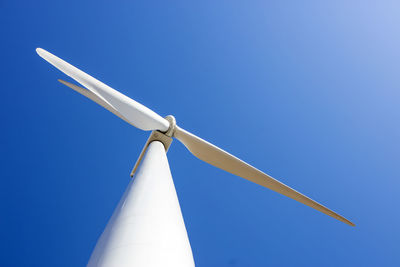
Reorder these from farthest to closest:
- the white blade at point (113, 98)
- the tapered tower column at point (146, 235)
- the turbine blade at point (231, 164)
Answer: the turbine blade at point (231, 164) < the white blade at point (113, 98) < the tapered tower column at point (146, 235)

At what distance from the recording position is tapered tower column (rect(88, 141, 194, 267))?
2506 millimetres

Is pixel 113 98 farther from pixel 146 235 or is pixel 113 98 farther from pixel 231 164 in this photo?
pixel 146 235

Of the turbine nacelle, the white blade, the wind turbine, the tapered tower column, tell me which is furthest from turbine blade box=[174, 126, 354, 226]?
the tapered tower column

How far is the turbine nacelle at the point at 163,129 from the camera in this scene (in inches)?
281

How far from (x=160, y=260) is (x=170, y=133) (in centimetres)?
592

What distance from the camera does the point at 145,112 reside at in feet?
24.5

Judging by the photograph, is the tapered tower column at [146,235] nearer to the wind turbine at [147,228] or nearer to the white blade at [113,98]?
the wind turbine at [147,228]

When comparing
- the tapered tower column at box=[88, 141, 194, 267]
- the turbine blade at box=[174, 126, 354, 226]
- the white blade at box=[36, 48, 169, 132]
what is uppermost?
the turbine blade at box=[174, 126, 354, 226]

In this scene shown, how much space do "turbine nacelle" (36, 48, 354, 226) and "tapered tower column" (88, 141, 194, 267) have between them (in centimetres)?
372

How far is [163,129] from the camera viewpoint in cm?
812

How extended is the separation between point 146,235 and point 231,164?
607 centimetres

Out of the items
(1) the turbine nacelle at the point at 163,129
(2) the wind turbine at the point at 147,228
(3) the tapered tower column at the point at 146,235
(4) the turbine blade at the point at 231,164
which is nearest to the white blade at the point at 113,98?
(1) the turbine nacelle at the point at 163,129

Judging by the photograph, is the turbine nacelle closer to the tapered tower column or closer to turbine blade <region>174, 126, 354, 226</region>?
turbine blade <region>174, 126, 354, 226</region>

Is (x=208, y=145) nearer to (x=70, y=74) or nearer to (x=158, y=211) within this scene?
(x=70, y=74)
